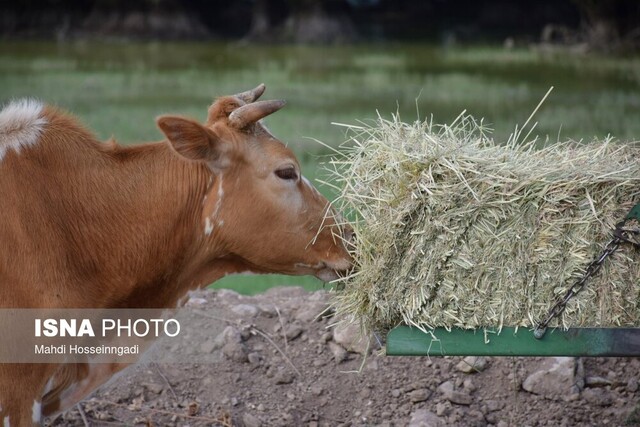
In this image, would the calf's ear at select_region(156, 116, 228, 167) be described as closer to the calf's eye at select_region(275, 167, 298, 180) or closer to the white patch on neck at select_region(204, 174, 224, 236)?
the white patch on neck at select_region(204, 174, 224, 236)

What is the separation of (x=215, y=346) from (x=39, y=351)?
2.26 metres

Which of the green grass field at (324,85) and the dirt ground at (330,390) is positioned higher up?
the dirt ground at (330,390)

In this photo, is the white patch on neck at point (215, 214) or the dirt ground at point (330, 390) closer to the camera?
the white patch on neck at point (215, 214)

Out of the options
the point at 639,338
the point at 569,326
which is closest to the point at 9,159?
the point at 569,326

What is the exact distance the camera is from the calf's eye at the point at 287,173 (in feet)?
18.5

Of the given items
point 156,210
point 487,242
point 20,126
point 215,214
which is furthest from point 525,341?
point 20,126

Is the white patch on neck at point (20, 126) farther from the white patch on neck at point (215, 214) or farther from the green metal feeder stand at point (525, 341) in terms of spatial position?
the green metal feeder stand at point (525, 341)

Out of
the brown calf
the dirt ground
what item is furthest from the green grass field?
the brown calf

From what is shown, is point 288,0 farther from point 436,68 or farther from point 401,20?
point 436,68

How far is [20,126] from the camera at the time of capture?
5.41 meters

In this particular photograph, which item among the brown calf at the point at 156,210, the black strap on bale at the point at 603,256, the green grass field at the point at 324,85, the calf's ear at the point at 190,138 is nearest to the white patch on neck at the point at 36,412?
the brown calf at the point at 156,210

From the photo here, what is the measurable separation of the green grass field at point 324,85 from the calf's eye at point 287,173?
370cm

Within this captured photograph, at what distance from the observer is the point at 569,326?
5.39 metres

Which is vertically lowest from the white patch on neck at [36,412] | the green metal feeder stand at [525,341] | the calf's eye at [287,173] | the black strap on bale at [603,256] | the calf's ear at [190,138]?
the white patch on neck at [36,412]
